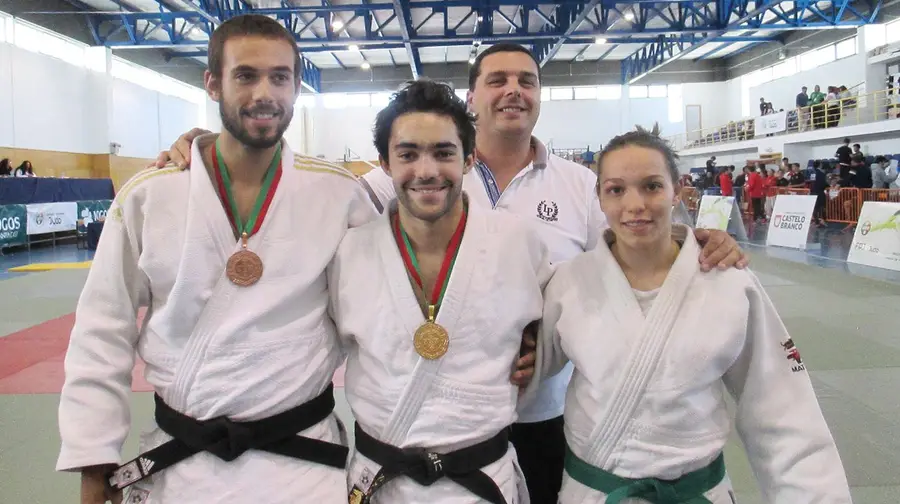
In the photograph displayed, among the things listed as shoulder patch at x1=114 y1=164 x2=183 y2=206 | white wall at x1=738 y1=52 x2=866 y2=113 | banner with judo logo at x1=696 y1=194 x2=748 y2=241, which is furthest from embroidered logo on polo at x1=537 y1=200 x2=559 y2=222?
white wall at x1=738 y1=52 x2=866 y2=113

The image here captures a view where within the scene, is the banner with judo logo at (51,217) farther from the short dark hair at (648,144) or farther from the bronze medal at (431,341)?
the short dark hair at (648,144)

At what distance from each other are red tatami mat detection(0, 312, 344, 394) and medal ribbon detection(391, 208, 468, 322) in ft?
8.66

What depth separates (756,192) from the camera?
678 inches

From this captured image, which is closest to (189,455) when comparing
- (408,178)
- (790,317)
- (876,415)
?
(408,178)

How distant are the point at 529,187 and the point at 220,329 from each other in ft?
4.11

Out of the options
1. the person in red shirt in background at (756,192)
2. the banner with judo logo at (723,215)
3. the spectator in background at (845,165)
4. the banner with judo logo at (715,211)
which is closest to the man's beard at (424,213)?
the banner with judo logo at (723,215)

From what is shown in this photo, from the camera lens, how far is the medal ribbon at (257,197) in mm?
1757

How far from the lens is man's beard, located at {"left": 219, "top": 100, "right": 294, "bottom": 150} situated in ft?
5.82

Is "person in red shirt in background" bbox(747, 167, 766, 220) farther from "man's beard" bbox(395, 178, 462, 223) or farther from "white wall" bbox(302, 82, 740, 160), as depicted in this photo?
"man's beard" bbox(395, 178, 462, 223)

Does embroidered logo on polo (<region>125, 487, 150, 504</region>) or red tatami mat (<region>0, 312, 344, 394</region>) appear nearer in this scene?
embroidered logo on polo (<region>125, 487, 150, 504</region>)

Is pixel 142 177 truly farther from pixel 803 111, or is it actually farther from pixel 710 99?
pixel 710 99

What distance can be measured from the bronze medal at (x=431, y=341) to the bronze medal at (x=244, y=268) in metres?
0.48

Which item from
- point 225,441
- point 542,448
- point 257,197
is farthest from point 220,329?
point 542,448

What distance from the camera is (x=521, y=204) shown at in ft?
7.60
